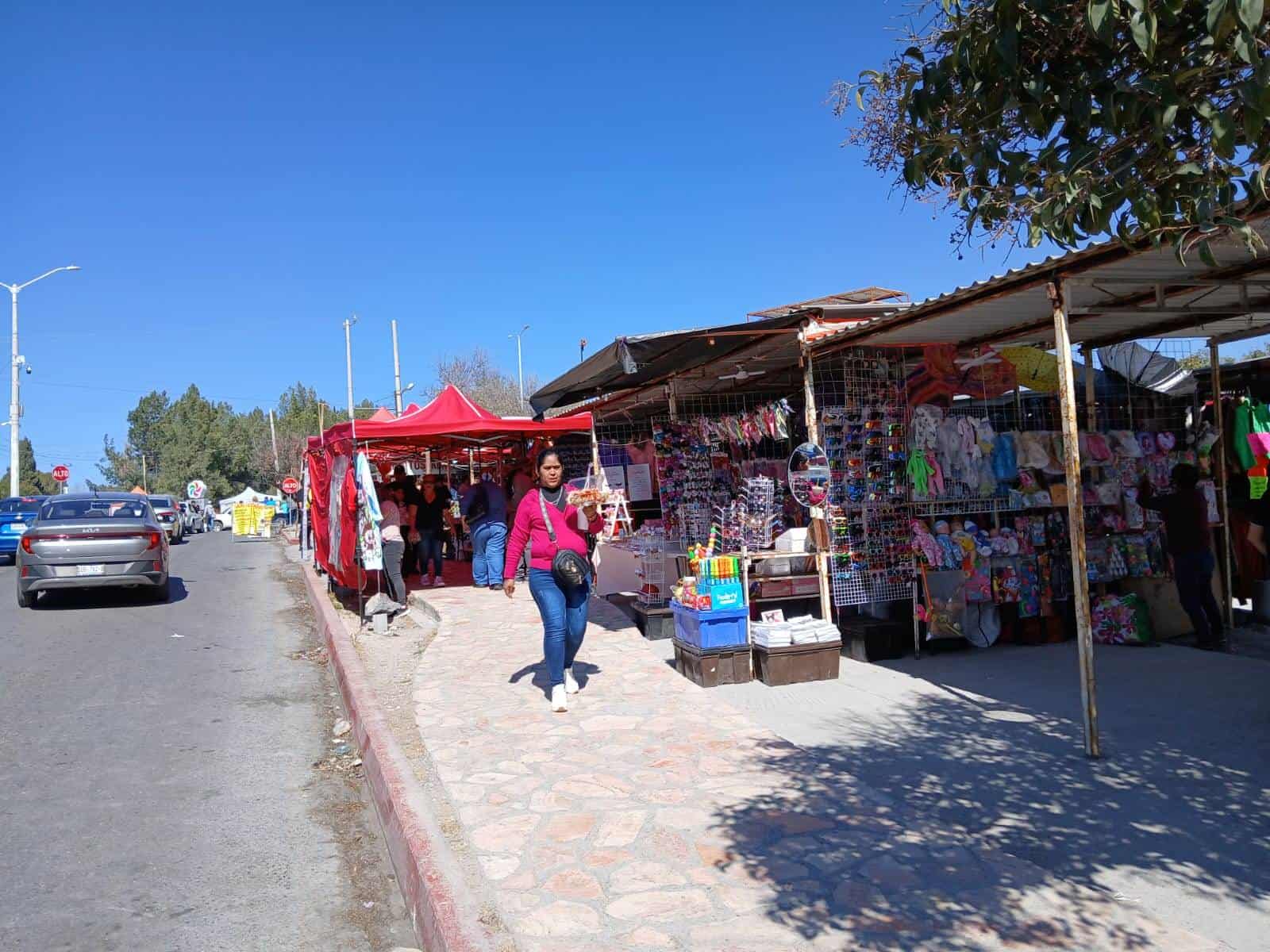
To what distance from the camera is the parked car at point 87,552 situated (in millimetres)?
13938

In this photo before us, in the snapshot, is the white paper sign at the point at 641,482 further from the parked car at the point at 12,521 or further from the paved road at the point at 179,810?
the parked car at the point at 12,521

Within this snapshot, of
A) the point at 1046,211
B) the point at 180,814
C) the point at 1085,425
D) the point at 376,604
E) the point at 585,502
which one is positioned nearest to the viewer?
the point at 1046,211

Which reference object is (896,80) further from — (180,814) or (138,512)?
(138,512)

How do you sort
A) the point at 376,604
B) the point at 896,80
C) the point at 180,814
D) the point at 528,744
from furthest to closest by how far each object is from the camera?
the point at 376,604 → the point at 528,744 → the point at 180,814 → the point at 896,80

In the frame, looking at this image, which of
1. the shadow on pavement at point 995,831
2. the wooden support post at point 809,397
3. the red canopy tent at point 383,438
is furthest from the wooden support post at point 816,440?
the red canopy tent at point 383,438

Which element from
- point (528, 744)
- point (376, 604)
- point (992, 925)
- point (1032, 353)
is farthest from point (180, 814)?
point (1032, 353)

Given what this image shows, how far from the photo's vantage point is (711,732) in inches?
256

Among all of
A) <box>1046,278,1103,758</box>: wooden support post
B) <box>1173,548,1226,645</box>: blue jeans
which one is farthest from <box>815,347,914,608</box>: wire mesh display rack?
<box>1046,278,1103,758</box>: wooden support post

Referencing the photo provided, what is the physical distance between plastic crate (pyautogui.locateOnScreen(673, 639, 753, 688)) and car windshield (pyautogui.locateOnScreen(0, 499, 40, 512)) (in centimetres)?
2295

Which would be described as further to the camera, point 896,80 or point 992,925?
point 896,80

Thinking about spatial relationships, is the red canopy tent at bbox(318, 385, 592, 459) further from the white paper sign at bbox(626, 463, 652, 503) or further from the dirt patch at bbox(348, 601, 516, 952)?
the dirt patch at bbox(348, 601, 516, 952)

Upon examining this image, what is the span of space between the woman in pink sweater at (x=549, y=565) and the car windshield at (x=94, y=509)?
10506mm

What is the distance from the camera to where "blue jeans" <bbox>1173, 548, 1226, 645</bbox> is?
830 cm

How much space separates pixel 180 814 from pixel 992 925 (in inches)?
179
